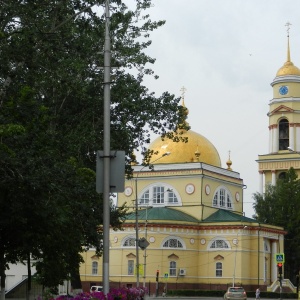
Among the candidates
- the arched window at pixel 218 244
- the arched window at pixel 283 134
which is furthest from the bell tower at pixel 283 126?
the arched window at pixel 218 244

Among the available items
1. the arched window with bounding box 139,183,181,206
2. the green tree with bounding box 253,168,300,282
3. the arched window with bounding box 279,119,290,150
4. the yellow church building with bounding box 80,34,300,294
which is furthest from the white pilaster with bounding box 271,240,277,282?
the arched window with bounding box 279,119,290,150

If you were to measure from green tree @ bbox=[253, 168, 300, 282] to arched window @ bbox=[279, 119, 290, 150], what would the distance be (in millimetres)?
6843

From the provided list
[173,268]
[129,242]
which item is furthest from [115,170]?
[173,268]

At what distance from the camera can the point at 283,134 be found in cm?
9600

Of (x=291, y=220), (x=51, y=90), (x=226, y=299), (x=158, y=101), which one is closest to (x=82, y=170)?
(x=51, y=90)

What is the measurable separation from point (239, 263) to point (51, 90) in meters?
41.8

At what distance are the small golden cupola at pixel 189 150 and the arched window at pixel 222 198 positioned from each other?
2.72 m

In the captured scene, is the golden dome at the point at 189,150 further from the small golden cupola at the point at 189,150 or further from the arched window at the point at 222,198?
the arched window at the point at 222,198

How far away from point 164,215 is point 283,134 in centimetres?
2777

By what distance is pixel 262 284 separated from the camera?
73.6 meters

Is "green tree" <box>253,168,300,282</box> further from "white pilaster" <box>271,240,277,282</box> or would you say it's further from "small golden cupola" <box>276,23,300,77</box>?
"small golden cupola" <box>276,23,300,77</box>

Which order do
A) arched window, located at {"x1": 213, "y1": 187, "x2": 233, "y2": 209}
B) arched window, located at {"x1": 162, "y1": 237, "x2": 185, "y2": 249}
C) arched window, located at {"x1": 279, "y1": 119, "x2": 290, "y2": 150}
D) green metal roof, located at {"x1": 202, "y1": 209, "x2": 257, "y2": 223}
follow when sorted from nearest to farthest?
arched window, located at {"x1": 162, "y1": 237, "x2": 185, "y2": 249}, green metal roof, located at {"x1": 202, "y1": 209, "x2": 257, "y2": 223}, arched window, located at {"x1": 213, "y1": 187, "x2": 233, "y2": 209}, arched window, located at {"x1": 279, "y1": 119, "x2": 290, "y2": 150}

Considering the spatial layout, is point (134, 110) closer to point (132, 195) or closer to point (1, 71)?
point (1, 71)

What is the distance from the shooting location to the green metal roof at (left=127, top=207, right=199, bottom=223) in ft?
239
